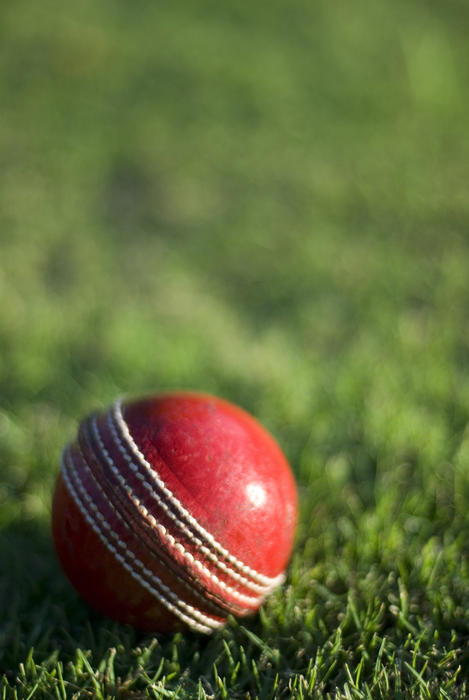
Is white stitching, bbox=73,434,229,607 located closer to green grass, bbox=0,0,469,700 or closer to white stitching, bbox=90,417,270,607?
white stitching, bbox=90,417,270,607

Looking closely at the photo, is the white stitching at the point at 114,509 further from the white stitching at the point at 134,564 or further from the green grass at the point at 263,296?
the green grass at the point at 263,296

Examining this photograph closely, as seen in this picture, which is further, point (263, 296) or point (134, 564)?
point (263, 296)

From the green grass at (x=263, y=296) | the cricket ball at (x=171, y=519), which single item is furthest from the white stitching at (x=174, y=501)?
the green grass at (x=263, y=296)

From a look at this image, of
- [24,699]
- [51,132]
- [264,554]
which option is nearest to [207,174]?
[51,132]

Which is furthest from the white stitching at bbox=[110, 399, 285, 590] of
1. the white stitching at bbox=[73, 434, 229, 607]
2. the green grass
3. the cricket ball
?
the green grass

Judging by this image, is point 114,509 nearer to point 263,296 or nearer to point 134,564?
point 134,564

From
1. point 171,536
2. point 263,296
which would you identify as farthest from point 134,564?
point 263,296
